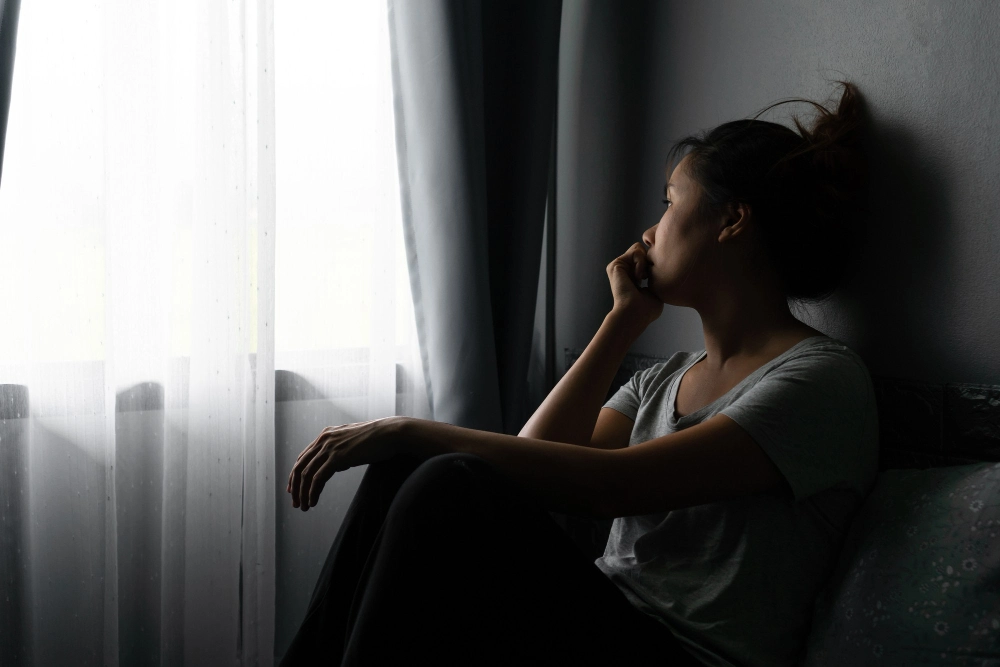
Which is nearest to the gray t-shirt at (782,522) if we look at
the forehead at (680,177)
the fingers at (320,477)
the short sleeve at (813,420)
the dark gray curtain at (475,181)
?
the short sleeve at (813,420)

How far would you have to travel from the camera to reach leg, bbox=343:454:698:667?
82 cm

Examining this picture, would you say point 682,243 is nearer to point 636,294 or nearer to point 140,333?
point 636,294

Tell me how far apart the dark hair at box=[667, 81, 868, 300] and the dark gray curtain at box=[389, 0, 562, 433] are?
0.64 meters

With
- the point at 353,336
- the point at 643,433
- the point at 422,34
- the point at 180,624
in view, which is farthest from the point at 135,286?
the point at 643,433

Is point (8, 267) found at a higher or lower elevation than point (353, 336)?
higher

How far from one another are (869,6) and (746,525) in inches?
32.7

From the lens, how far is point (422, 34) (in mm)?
1588

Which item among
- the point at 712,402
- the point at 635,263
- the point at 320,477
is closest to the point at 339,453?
the point at 320,477

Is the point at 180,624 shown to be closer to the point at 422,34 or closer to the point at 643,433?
the point at 643,433

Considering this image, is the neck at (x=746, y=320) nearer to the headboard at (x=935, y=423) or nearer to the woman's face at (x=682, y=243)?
the woman's face at (x=682, y=243)

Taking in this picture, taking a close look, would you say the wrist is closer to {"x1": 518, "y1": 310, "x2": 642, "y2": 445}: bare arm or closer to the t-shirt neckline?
{"x1": 518, "y1": 310, "x2": 642, "y2": 445}: bare arm

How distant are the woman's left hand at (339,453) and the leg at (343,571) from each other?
0.11 feet

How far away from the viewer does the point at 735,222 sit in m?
1.13

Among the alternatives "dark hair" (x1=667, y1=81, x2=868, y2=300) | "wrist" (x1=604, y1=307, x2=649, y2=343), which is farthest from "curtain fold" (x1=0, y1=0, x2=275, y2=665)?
"dark hair" (x1=667, y1=81, x2=868, y2=300)
